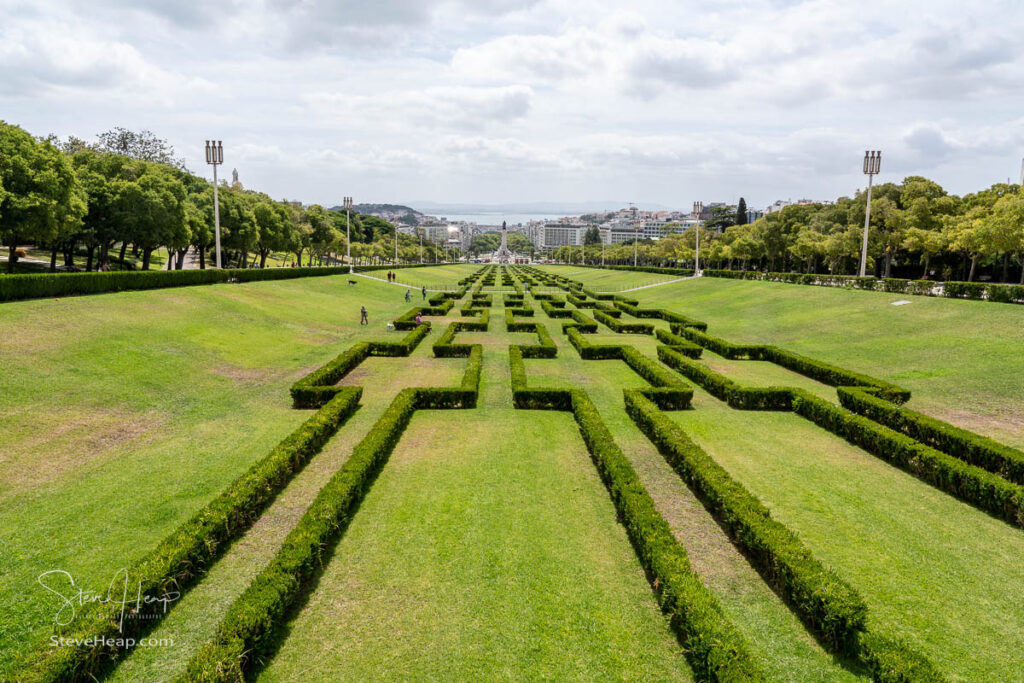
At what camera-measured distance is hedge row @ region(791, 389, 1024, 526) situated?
10836mm

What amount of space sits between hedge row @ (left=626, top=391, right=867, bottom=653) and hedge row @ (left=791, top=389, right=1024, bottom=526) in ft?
18.8

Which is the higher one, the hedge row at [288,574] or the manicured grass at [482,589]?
the hedge row at [288,574]

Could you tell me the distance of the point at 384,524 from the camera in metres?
10.3

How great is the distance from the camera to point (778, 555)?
323 inches

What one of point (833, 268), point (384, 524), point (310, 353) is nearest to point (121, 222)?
point (310, 353)

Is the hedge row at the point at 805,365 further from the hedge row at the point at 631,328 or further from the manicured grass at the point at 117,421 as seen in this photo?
the manicured grass at the point at 117,421

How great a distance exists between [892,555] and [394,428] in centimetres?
1203

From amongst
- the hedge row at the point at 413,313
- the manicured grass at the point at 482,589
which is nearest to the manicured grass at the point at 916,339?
the manicured grass at the point at 482,589

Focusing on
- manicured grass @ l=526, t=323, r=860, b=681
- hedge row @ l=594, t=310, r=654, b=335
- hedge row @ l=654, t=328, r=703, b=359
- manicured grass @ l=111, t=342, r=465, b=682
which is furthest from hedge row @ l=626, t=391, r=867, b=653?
hedge row @ l=594, t=310, r=654, b=335

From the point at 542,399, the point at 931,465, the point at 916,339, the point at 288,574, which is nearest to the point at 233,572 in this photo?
the point at 288,574

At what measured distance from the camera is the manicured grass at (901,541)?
733 centimetres

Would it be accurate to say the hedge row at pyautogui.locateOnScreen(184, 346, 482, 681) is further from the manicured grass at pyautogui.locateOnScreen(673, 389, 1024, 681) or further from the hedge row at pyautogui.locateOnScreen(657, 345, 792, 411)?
the hedge row at pyautogui.locateOnScreen(657, 345, 792, 411)

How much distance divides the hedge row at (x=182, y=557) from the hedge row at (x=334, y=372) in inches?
168

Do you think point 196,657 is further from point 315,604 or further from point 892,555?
point 892,555
